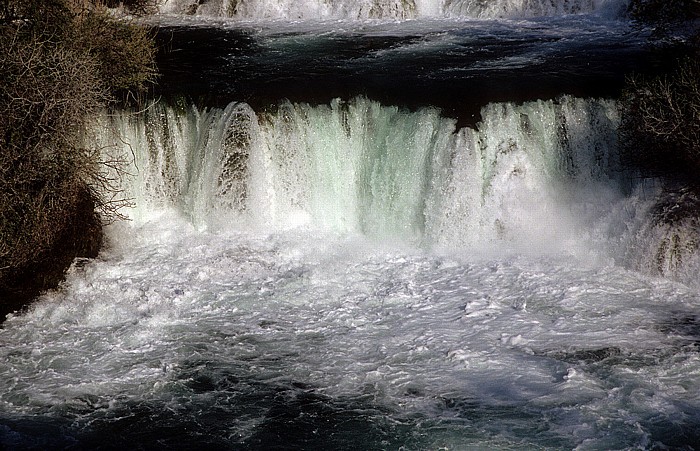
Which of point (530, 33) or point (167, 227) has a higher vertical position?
point (530, 33)

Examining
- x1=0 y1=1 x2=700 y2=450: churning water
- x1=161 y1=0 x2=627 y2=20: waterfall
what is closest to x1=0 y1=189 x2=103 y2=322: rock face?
x1=0 y1=1 x2=700 y2=450: churning water

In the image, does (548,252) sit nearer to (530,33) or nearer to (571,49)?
(571,49)

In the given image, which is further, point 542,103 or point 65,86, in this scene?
point 542,103

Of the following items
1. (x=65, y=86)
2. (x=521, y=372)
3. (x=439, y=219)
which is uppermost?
(x=65, y=86)

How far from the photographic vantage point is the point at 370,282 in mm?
11172

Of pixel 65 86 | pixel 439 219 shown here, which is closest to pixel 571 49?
pixel 439 219

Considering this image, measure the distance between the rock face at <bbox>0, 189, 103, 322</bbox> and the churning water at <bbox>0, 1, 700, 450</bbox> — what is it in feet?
0.61

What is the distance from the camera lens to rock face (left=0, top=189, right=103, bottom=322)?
10555 mm

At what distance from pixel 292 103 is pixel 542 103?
3007 mm

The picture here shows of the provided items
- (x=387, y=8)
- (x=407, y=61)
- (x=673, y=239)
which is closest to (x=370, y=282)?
(x=673, y=239)

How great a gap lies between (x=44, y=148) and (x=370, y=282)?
3.69 meters

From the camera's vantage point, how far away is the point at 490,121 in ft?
39.8

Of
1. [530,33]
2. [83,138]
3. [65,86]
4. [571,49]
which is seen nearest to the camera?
[65,86]

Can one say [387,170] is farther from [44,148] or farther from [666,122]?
[44,148]
